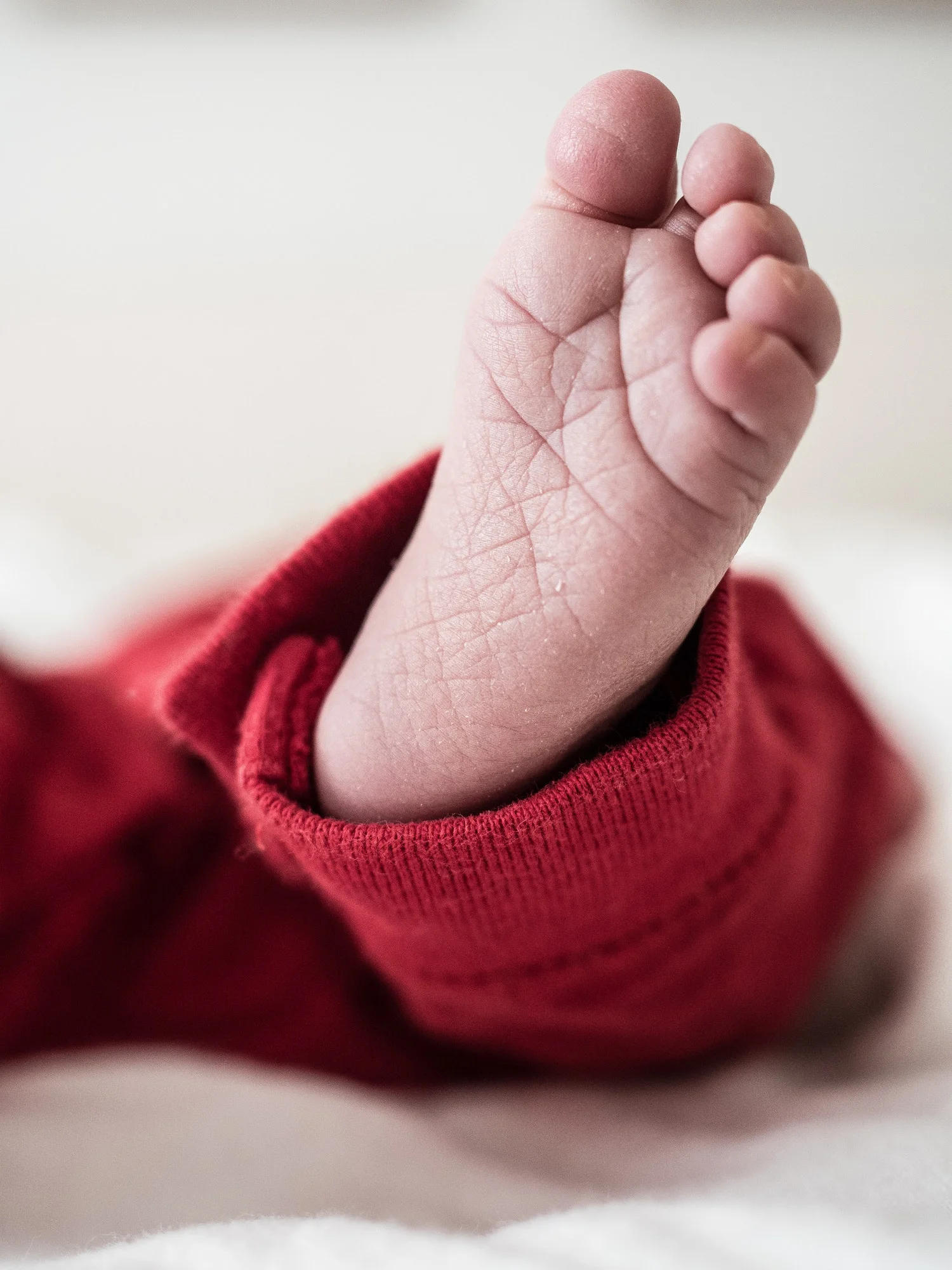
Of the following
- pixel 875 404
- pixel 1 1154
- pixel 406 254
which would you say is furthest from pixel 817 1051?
pixel 406 254

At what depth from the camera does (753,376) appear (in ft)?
0.96

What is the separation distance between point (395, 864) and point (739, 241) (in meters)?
0.23

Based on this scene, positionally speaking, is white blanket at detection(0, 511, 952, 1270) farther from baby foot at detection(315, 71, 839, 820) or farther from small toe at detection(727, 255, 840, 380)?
small toe at detection(727, 255, 840, 380)

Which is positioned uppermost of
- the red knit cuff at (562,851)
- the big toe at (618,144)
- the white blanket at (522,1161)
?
the big toe at (618,144)

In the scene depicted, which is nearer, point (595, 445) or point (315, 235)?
point (595, 445)

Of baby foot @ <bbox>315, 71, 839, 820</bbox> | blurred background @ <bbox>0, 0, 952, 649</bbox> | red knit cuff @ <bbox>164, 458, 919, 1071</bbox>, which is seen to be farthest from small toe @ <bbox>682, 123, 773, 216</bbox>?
blurred background @ <bbox>0, 0, 952, 649</bbox>

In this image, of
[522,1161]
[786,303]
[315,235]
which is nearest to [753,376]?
[786,303]

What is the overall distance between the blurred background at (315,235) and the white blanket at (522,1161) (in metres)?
0.41

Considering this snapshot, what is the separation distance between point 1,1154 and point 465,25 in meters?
0.84

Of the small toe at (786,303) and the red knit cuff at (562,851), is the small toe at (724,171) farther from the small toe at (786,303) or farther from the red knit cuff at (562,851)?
the red knit cuff at (562,851)

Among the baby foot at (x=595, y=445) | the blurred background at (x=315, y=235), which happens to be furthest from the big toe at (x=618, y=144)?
the blurred background at (x=315, y=235)

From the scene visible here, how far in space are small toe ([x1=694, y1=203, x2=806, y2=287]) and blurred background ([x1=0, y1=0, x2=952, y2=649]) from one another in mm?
476

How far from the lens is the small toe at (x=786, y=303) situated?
0.30 metres

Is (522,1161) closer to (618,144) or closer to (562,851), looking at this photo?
(562,851)
